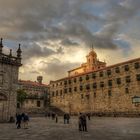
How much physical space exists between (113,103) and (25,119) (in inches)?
1382

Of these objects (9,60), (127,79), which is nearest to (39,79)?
(127,79)

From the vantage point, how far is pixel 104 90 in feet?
189

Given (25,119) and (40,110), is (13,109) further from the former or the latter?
(40,110)

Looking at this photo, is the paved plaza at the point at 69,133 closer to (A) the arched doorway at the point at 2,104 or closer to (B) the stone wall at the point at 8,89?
(A) the arched doorway at the point at 2,104

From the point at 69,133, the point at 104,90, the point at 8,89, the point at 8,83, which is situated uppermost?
the point at 104,90

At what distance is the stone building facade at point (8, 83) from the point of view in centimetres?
3131

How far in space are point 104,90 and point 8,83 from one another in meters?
31.7

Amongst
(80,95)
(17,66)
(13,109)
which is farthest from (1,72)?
(80,95)

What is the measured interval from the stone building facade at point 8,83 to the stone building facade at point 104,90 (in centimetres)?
2704

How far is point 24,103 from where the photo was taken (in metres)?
73.4

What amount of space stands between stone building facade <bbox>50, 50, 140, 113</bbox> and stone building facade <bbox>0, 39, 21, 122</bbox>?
27.0m

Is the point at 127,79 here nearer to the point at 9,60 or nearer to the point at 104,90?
the point at 104,90

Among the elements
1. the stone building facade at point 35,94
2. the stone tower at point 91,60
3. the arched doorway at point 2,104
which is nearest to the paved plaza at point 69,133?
the arched doorway at point 2,104

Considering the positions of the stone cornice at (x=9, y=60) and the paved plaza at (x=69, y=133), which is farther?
the stone cornice at (x=9, y=60)
